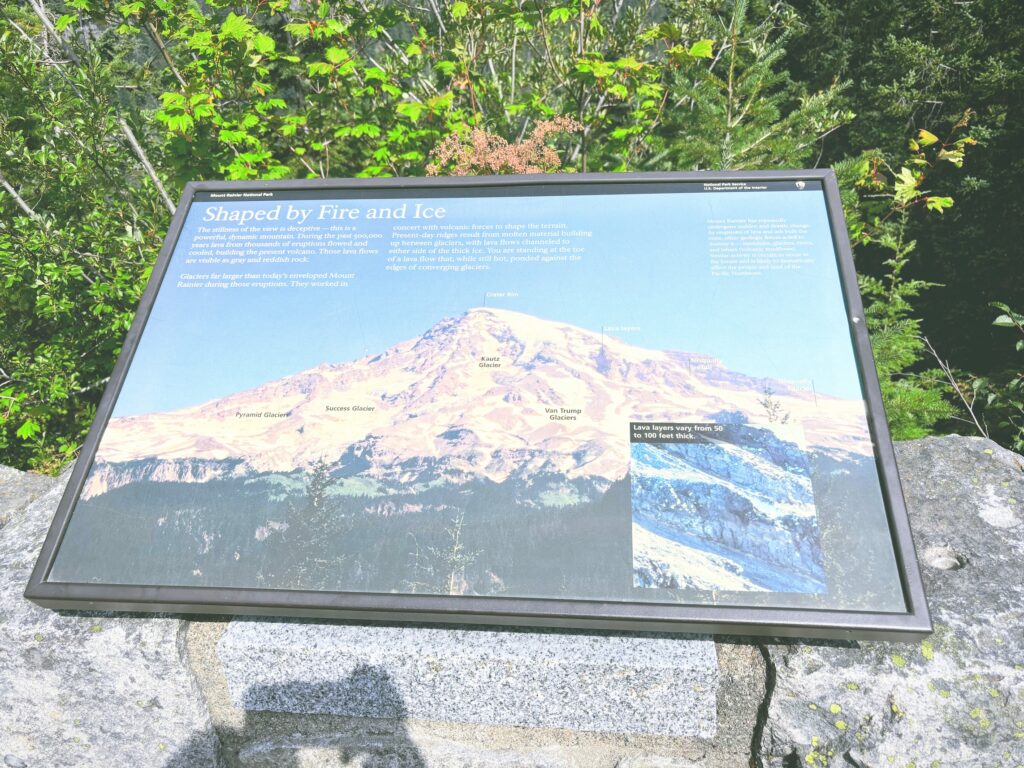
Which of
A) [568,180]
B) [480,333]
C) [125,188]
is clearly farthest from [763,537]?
[125,188]

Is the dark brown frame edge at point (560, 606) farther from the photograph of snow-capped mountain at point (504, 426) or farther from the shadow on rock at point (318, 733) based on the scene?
the shadow on rock at point (318, 733)

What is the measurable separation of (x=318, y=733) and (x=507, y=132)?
3868 mm

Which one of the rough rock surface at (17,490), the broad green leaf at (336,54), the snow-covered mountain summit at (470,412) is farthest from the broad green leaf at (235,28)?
the rough rock surface at (17,490)

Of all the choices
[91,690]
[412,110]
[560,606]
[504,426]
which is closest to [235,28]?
[412,110]

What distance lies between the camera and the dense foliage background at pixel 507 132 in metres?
3.07

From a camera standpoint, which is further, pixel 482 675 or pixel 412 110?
pixel 412 110

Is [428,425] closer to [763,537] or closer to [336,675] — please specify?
[336,675]

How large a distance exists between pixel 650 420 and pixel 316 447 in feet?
3.12

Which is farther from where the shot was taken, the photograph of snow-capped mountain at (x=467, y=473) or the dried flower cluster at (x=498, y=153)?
the dried flower cluster at (x=498, y=153)

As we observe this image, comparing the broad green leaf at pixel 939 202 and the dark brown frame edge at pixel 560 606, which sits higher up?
the broad green leaf at pixel 939 202

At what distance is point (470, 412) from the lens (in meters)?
1.75

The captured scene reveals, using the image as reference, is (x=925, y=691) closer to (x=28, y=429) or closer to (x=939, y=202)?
(x=939, y=202)

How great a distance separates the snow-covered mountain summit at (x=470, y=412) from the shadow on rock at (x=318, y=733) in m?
0.58

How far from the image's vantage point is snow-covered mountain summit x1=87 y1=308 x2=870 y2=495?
1.65 m
